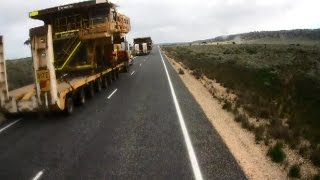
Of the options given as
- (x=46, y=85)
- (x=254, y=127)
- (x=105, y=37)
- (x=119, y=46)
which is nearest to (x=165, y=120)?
(x=254, y=127)

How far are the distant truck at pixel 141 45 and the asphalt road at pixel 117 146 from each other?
50651mm

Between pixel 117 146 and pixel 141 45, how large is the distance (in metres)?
57.7

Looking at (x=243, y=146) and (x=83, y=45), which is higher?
(x=83, y=45)

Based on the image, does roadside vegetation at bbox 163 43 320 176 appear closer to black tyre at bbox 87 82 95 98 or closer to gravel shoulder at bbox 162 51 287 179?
gravel shoulder at bbox 162 51 287 179

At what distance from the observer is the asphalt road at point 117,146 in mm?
8984

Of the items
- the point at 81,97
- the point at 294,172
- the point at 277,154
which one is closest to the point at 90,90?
the point at 81,97

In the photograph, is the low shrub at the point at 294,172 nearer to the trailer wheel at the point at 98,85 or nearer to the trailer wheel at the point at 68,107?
the trailer wheel at the point at 68,107

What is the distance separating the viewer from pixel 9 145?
462 inches

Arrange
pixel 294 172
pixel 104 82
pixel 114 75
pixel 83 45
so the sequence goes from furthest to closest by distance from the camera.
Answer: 1. pixel 114 75
2. pixel 104 82
3. pixel 83 45
4. pixel 294 172

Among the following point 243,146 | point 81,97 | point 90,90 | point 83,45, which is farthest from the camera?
point 83,45

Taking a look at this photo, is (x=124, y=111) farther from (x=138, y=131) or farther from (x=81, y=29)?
(x=81, y=29)

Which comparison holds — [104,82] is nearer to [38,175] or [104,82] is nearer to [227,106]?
[227,106]

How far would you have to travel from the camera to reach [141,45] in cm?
6788

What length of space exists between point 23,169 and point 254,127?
6.88m
